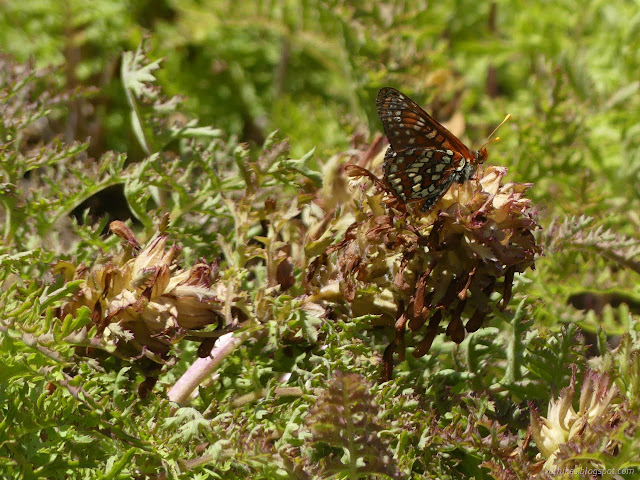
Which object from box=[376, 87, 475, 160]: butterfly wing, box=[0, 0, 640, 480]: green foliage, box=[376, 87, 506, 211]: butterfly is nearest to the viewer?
box=[0, 0, 640, 480]: green foliage

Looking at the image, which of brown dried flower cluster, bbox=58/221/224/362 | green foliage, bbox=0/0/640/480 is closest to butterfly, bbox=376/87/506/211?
green foliage, bbox=0/0/640/480

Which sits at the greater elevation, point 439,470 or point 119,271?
point 119,271

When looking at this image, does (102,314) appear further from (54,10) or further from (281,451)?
(54,10)

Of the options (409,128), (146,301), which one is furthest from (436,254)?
(146,301)

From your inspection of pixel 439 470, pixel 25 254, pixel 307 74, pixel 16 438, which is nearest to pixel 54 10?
pixel 307 74

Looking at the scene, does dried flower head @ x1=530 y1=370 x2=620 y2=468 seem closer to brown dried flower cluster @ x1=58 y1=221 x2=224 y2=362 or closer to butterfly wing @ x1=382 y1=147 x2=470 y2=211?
butterfly wing @ x1=382 y1=147 x2=470 y2=211

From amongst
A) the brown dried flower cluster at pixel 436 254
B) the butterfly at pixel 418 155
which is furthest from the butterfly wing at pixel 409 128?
the brown dried flower cluster at pixel 436 254

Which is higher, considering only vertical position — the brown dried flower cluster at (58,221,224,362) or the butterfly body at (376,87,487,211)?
the butterfly body at (376,87,487,211)
